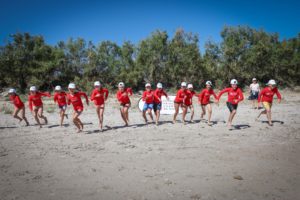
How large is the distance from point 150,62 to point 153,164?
31.3 meters

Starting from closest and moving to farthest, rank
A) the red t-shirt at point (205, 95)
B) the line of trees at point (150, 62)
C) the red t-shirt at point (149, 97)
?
the red t-shirt at point (205, 95) < the red t-shirt at point (149, 97) < the line of trees at point (150, 62)

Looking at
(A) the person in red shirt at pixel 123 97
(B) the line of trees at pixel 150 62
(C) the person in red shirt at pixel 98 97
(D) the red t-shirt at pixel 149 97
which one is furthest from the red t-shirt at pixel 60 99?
(B) the line of trees at pixel 150 62

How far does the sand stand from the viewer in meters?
5.27

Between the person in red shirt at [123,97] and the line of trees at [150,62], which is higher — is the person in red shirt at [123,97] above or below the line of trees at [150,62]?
below

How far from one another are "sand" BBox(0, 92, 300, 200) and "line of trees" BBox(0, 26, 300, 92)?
1049 inches

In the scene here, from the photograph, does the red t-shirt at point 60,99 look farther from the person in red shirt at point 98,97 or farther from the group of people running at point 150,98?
the person in red shirt at point 98,97

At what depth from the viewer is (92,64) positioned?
128 feet

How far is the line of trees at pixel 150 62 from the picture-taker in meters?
37.3

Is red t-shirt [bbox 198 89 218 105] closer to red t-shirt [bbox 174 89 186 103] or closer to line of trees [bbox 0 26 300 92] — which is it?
red t-shirt [bbox 174 89 186 103]

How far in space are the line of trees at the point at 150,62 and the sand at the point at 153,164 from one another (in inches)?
1049

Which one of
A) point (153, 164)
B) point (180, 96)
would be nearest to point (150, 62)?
point (180, 96)

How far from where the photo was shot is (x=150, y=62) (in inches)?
1476

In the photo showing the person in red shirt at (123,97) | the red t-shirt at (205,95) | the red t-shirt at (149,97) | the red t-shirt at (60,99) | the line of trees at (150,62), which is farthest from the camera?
the line of trees at (150,62)

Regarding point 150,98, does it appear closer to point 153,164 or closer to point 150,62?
point 153,164
